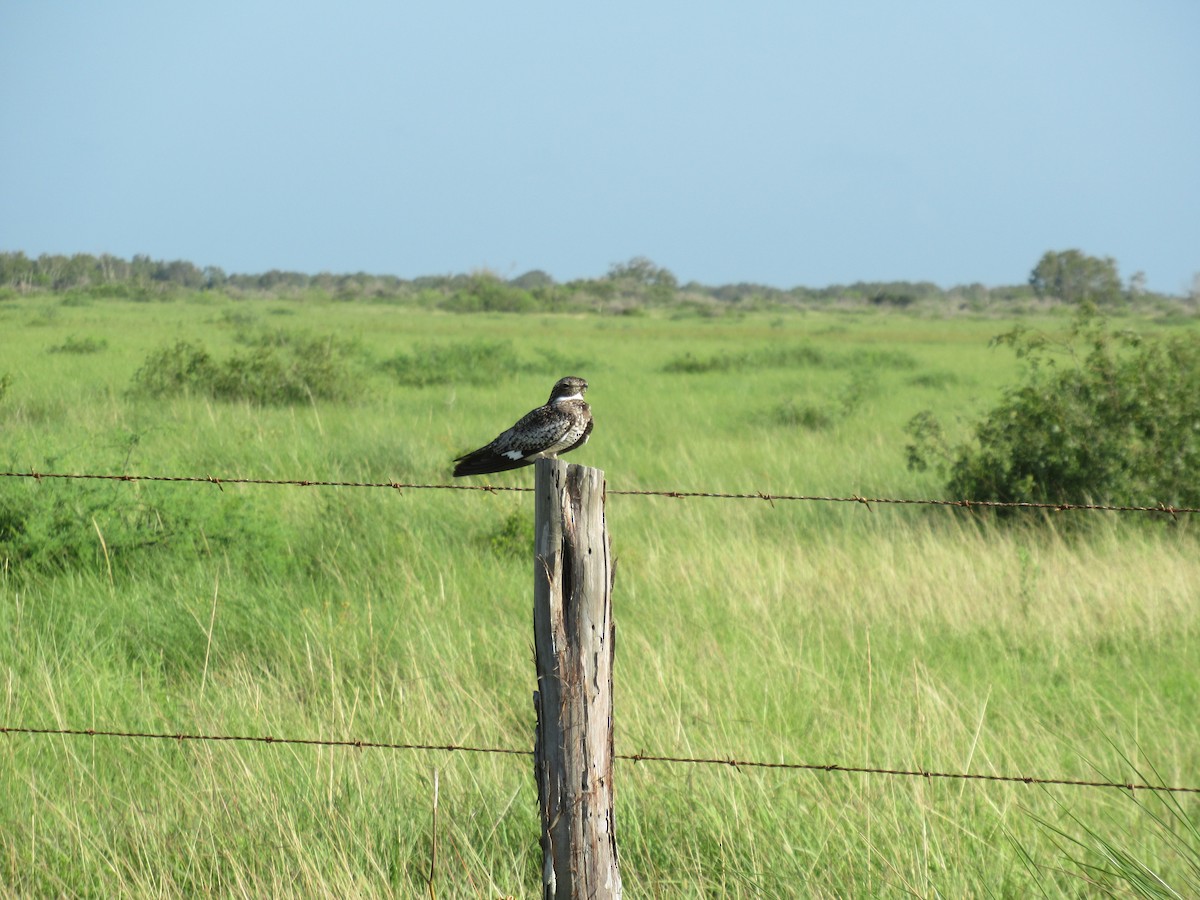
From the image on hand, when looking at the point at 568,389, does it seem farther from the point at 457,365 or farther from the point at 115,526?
the point at 457,365

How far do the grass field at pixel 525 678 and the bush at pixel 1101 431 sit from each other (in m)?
0.48

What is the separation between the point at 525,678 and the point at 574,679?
8.39 ft

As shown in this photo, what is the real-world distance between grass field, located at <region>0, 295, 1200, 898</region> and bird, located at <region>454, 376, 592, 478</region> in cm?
106

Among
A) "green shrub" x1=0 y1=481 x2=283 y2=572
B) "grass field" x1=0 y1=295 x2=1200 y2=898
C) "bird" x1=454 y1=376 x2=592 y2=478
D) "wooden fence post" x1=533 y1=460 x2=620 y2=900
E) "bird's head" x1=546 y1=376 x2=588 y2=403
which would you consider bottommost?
"grass field" x1=0 y1=295 x2=1200 y2=898

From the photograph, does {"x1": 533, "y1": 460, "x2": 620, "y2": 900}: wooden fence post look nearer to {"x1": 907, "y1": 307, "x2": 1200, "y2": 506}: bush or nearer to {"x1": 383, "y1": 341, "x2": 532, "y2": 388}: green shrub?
{"x1": 907, "y1": 307, "x2": 1200, "y2": 506}: bush

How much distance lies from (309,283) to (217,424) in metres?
89.4

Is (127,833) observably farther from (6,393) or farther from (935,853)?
(6,393)

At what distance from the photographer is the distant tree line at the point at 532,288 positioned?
3759cm

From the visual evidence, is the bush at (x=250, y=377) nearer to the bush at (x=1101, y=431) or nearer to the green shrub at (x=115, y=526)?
the green shrub at (x=115, y=526)

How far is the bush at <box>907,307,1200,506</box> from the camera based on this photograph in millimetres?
8672

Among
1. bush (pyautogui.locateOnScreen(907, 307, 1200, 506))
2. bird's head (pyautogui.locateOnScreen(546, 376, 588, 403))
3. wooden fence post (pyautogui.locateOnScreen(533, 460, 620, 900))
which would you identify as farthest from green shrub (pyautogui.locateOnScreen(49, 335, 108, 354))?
Result: wooden fence post (pyautogui.locateOnScreen(533, 460, 620, 900))

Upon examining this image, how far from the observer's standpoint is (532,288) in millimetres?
80438

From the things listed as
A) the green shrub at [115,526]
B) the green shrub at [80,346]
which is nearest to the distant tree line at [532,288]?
the green shrub at [80,346]

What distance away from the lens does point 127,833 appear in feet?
11.4
